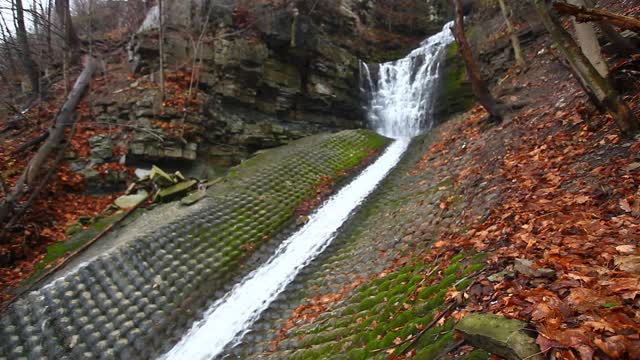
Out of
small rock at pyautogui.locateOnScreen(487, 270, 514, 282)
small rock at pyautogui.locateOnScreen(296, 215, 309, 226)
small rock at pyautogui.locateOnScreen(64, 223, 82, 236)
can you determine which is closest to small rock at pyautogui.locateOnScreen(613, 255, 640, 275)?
small rock at pyautogui.locateOnScreen(487, 270, 514, 282)

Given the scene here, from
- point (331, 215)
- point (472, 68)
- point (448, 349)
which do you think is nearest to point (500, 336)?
point (448, 349)

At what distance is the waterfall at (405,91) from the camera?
50.9ft

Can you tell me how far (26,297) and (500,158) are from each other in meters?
8.56

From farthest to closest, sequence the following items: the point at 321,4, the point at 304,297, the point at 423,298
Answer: the point at 321,4 → the point at 304,297 → the point at 423,298

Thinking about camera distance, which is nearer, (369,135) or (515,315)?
(515,315)

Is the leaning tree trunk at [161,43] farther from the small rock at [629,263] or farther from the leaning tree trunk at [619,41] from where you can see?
the small rock at [629,263]

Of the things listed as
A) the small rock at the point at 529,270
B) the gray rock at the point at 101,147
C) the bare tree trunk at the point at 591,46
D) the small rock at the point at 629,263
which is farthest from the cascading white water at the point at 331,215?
the gray rock at the point at 101,147

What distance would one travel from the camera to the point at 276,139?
44.1 ft

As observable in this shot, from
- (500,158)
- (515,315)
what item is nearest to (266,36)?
(500,158)

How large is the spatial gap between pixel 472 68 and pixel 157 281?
8.39 metres

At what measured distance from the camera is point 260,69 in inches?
536

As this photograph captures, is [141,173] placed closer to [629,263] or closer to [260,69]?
[260,69]

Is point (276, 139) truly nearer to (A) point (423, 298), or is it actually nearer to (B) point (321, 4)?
(B) point (321, 4)

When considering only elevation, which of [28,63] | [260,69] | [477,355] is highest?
[28,63]
